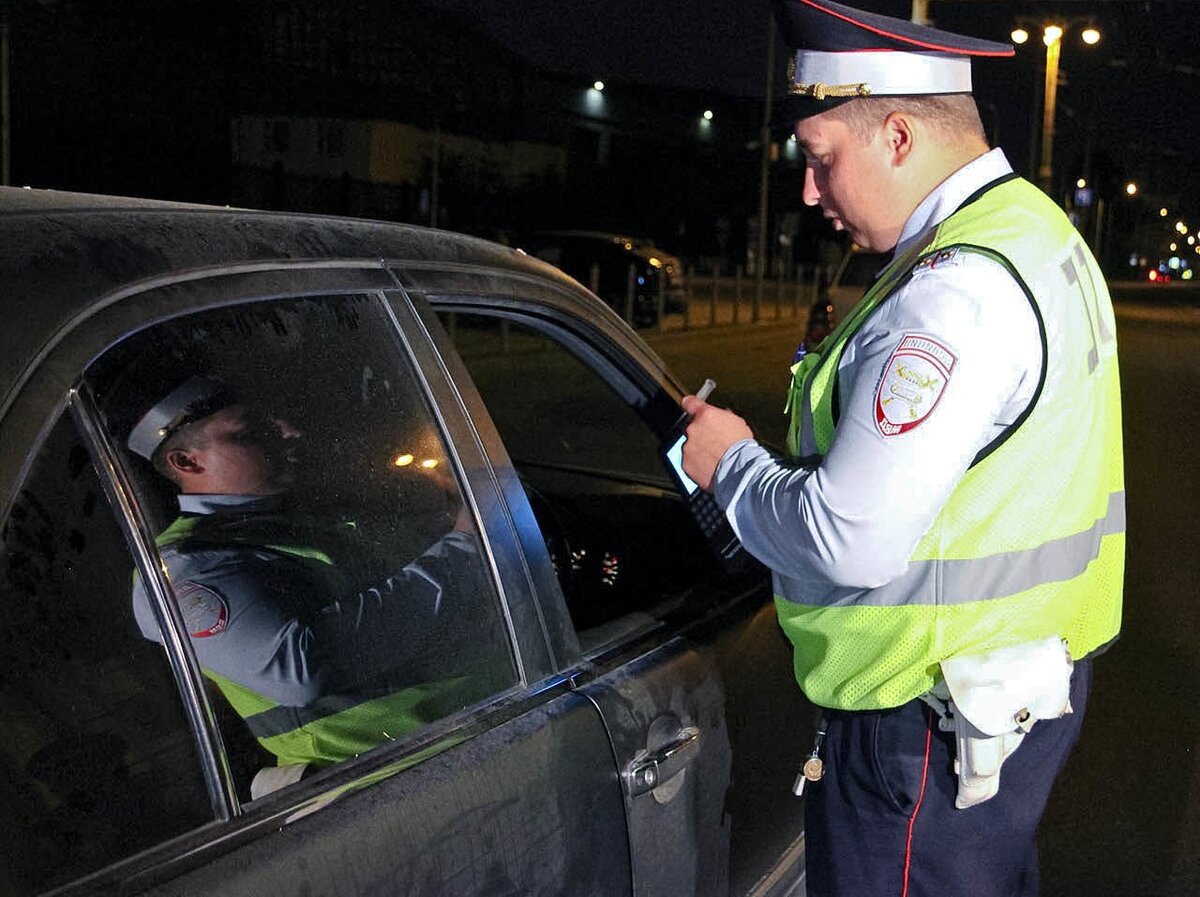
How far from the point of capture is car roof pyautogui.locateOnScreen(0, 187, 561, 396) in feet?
4.47

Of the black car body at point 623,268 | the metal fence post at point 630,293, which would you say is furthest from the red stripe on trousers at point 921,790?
the black car body at point 623,268

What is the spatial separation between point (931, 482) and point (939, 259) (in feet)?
1.05

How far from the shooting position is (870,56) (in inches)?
79.7

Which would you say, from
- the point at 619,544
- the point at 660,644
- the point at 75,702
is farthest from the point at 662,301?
the point at 75,702

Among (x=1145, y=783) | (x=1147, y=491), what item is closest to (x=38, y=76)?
(x=1147, y=491)

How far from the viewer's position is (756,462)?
78.2 inches

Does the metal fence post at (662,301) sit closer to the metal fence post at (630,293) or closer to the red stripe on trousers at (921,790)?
the metal fence post at (630,293)

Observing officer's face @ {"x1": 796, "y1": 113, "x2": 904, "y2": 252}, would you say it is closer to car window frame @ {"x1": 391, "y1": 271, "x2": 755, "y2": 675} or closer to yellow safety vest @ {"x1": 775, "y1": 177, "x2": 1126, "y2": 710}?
yellow safety vest @ {"x1": 775, "y1": 177, "x2": 1126, "y2": 710}

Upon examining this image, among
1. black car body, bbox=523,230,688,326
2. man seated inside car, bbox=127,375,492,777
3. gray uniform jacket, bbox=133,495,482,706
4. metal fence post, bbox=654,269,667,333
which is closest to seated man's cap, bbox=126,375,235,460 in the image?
man seated inside car, bbox=127,375,492,777

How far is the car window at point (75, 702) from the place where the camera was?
130cm

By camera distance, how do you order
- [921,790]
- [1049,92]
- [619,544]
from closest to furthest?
[921,790], [619,544], [1049,92]

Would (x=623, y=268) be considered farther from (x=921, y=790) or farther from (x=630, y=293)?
(x=921, y=790)

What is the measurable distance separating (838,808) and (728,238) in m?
51.5

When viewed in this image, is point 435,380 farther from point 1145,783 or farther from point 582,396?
point 582,396
